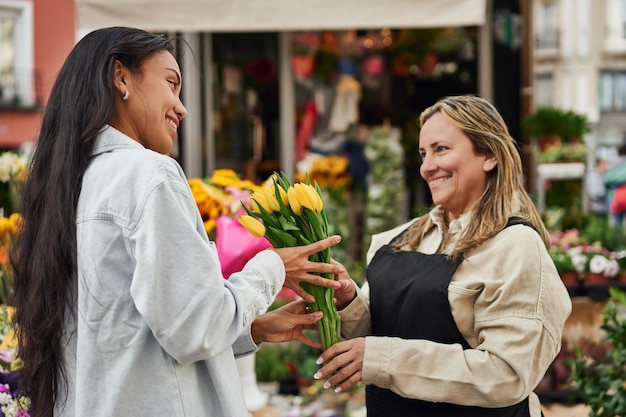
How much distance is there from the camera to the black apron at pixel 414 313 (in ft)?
7.02

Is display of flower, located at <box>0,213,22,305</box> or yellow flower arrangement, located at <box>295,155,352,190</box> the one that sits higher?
yellow flower arrangement, located at <box>295,155,352,190</box>

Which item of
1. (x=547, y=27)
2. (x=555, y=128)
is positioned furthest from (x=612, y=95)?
(x=555, y=128)

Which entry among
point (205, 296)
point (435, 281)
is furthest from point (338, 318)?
point (205, 296)

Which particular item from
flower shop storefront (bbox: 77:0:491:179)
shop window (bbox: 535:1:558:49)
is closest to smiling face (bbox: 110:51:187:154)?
flower shop storefront (bbox: 77:0:491:179)

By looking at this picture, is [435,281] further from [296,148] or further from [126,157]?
[296,148]

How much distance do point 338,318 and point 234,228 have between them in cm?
79

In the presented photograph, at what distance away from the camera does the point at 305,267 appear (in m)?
2.03

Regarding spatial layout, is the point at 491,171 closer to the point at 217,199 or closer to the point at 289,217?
the point at 289,217

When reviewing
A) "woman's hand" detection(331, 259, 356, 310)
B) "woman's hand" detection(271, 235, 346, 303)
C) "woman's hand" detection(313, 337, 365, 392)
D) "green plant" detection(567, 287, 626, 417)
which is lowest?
"green plant" detection(567, 287, 626, 417)

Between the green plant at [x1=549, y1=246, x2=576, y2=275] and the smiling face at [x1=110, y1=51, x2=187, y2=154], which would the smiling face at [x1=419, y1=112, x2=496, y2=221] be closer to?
the smiling face at [x1=110, y1=51, x2=187, y2=154]

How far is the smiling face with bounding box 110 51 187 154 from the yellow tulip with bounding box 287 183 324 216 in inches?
16.3

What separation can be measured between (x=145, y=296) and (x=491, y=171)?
1144 millimetres

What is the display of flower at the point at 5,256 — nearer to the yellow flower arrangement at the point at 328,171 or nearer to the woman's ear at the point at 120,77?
the woman's ear at the point at 120,77

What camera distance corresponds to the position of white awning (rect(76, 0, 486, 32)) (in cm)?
527
